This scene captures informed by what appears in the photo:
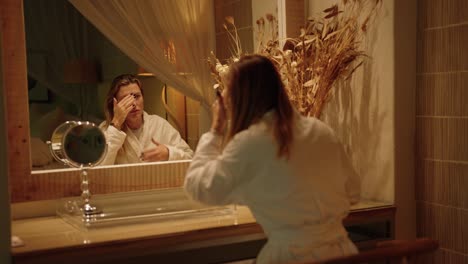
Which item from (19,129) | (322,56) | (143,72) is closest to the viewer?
(19,129)

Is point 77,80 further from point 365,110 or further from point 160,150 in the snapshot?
point 365,110

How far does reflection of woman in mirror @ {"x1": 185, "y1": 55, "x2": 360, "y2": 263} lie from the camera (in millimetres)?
1300

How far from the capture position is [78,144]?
5.76 feet

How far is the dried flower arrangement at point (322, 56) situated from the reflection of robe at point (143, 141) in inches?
10.8

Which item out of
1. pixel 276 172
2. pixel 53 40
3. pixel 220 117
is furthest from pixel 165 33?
pixel 276 172

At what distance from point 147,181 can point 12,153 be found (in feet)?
1.50

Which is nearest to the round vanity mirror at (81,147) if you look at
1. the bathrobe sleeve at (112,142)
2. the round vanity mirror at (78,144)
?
the round vanity mirror at (78,144)

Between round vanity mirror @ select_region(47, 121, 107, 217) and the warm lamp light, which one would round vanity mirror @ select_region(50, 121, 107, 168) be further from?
the warm lamp light

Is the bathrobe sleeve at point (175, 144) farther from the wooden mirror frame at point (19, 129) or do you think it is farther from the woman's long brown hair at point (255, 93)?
the woman's long brown hair at point (255, 93)

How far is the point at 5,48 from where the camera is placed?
1729mm

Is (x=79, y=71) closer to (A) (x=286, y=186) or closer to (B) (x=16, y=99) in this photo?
(B) (x=16, y=99)

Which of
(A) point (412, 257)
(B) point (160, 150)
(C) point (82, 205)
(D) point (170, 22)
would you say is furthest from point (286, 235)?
(D) point (170, 22)

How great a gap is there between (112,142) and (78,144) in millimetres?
254

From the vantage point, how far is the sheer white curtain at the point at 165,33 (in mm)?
1931
